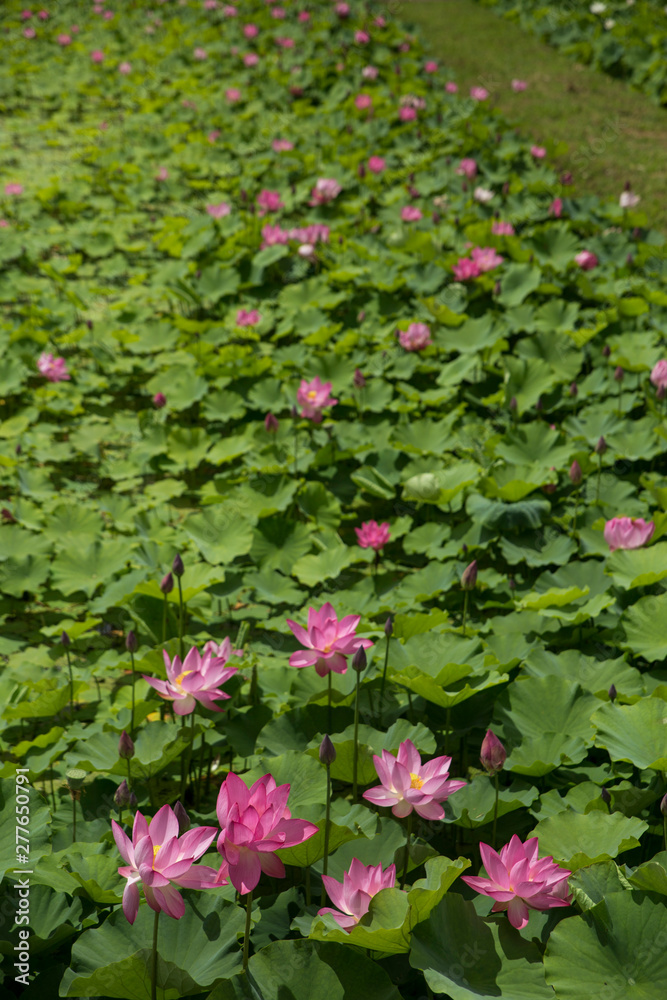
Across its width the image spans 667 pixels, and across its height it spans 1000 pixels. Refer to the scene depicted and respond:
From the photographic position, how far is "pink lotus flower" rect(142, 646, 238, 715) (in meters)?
1.51

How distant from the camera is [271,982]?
1.07 metres

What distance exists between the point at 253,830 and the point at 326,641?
51 cm

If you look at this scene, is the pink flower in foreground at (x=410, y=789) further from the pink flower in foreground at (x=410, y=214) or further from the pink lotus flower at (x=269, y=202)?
the pink lotus flower at (x=269, y=202)

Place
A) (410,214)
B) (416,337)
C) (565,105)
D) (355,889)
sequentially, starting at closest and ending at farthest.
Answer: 1. (355,889)
2. (416,337)
3. (410,214)
4. (565,105)

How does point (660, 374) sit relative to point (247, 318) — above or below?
above

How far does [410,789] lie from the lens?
1.23 m

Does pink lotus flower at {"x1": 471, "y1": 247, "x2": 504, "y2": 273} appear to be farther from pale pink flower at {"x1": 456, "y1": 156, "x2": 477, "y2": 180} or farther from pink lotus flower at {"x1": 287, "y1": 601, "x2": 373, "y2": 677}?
pink lotus flower at {"x1": 287, "y1": 601, "x2": 373, "y2": 677}

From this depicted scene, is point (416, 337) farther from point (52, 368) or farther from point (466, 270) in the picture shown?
point (52, 368)

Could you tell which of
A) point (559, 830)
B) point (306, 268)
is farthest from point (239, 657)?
point (306, 268)

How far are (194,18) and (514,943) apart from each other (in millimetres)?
9220

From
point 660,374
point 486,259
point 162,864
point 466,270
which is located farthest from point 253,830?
point 486,259

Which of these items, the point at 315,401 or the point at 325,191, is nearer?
the point at 315,401

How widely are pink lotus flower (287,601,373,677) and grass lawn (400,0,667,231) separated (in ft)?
12.0

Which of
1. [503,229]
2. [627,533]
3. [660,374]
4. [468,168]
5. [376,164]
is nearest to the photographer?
[627,533]
